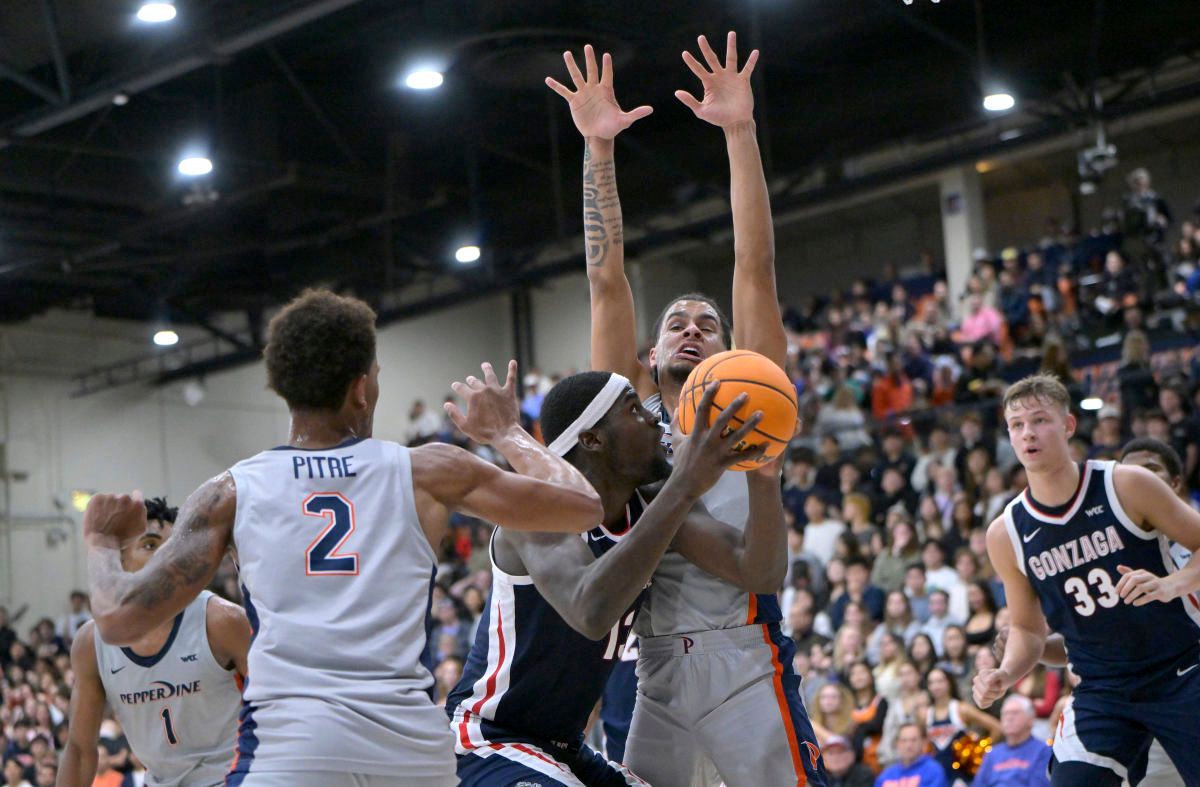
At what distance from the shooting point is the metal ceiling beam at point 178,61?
14703mm

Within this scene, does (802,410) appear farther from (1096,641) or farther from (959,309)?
(1096,641)

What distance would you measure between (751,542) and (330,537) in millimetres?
1438

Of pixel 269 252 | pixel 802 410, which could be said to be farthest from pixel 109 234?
pixel 802 410

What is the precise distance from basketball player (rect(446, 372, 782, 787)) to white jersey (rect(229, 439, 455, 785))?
555mm

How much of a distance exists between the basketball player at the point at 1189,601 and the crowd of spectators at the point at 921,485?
357 centimetres

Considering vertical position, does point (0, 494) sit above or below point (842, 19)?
below

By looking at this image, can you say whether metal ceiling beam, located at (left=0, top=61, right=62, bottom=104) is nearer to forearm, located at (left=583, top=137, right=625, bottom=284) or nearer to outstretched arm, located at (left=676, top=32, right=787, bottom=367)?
forearm, located at (left=583, top=137, right=625, bottom=284)

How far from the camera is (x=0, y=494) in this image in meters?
25.5

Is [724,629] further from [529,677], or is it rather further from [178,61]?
[178,61]

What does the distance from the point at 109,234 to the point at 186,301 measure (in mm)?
4069

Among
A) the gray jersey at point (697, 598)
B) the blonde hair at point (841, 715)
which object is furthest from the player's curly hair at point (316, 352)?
the blonde hair at point (841, 715)

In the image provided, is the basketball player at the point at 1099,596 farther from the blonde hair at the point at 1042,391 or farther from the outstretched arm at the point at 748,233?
the outstretched arm at the point at 748,233

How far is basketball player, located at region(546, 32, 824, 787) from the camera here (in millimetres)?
4535

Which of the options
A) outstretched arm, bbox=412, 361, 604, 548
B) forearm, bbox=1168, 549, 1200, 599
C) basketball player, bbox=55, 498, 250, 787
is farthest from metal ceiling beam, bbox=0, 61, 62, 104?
forearm, bbox=1168, 549, 1200, 599
